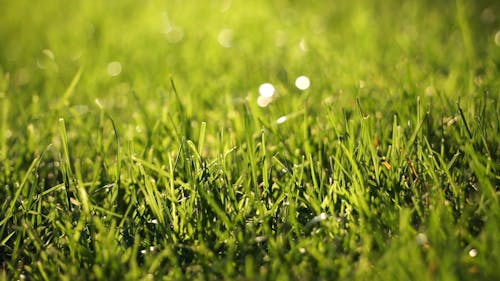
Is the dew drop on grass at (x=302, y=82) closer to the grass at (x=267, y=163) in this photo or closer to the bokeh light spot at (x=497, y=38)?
the grass at (x=267, y=163)

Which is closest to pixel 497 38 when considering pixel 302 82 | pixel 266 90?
pixel 302 82

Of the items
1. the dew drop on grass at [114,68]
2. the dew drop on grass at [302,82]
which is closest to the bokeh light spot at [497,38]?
the dew drop on grass at [302,82]

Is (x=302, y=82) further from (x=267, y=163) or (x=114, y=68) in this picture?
(x=114, y=68)

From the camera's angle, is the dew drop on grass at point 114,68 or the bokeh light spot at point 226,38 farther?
the bokeh light spot at point 226,38

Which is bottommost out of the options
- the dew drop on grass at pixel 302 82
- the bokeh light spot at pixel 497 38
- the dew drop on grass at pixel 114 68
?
the dew drop on grass at pixel 302 82

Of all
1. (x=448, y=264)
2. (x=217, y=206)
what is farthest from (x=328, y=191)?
(x=448, y=264)

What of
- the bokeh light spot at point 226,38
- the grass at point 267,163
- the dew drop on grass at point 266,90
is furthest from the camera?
the bokeh light spot at point 226,38

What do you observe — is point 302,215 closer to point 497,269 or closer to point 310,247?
point 310,247
